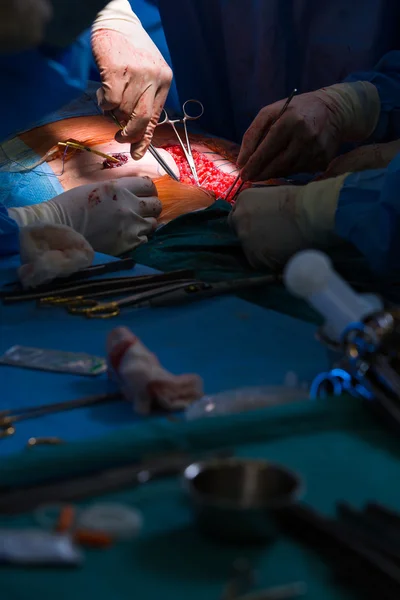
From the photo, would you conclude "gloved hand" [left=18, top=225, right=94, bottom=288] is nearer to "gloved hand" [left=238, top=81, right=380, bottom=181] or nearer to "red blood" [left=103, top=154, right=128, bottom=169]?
"gloved hand" [left=238, top=81, right=380, bottom=181]

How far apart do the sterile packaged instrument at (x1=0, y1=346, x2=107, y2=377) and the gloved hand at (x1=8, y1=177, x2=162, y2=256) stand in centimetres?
115

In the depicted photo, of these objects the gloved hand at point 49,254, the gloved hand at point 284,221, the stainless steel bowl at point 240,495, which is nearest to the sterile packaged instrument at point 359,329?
the stainless steel bowl at point 240,495

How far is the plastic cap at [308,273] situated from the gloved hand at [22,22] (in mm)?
986

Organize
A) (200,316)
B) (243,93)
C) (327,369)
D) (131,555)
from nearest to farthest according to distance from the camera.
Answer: (131,555), (327,369), (200,316), (243,93)

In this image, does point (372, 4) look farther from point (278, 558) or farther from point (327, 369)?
point (278, 558)

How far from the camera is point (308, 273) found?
1.16 m

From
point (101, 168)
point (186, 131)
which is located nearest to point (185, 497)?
point (101, 168)

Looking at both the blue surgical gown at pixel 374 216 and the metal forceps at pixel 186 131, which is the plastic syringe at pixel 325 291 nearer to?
the blue surgical gown at pixel 374 216

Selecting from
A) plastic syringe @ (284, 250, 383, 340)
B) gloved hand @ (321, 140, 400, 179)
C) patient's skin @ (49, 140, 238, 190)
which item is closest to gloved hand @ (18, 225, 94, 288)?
plastic syringe @ (284, 250, 383, 340)

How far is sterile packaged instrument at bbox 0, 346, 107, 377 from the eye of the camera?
5.30ft

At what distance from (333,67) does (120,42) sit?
3.48 feet

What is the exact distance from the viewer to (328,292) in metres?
1.19

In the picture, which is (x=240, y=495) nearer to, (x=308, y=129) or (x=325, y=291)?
(x=325, y=291)

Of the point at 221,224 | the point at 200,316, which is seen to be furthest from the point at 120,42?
the point at 200,316
